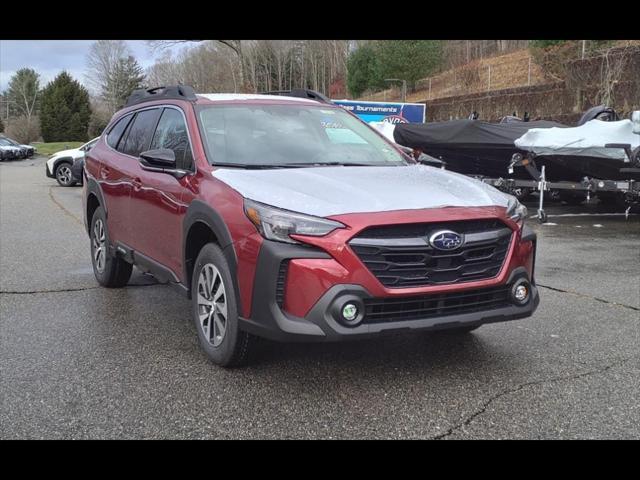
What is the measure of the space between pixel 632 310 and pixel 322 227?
3.55 meters

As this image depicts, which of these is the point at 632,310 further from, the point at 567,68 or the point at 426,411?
the point at 567,68

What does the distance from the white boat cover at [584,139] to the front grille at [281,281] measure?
8.83m

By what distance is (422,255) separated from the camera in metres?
3.85

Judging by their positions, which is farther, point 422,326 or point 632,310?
point 632,310

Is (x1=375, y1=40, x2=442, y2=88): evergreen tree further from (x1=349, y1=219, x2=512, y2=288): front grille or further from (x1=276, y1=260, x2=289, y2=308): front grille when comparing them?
(x1=276, y1=260, x2=289, y2=308): front grille

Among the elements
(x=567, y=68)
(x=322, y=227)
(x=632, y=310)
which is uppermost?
(x=567, y=68)

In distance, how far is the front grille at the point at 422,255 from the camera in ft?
12.4

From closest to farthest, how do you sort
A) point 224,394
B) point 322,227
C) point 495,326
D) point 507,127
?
point 322,227
point 224,394
point 495,326
point 507,127

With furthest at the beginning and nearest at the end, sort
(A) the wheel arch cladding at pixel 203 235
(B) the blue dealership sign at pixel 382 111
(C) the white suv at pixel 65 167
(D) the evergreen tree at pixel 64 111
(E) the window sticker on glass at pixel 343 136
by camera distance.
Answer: (D) the evergreen tree at pixel 64 111
(B) the blue dealership sign at pixel 382 111
(C) the white suv at pixel 65 167
(E) the window sticker on glass at pixel 343 136
(A) the wheel arch cladding at pixel 203 235

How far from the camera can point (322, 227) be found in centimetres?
375

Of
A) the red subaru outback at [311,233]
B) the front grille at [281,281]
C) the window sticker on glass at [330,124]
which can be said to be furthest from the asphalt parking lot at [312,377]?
the window sticker on glass at [330,124]

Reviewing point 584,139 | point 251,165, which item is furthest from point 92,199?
point 584,139

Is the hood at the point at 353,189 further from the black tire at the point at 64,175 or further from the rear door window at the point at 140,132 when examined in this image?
the black tire at the point at 64,175
